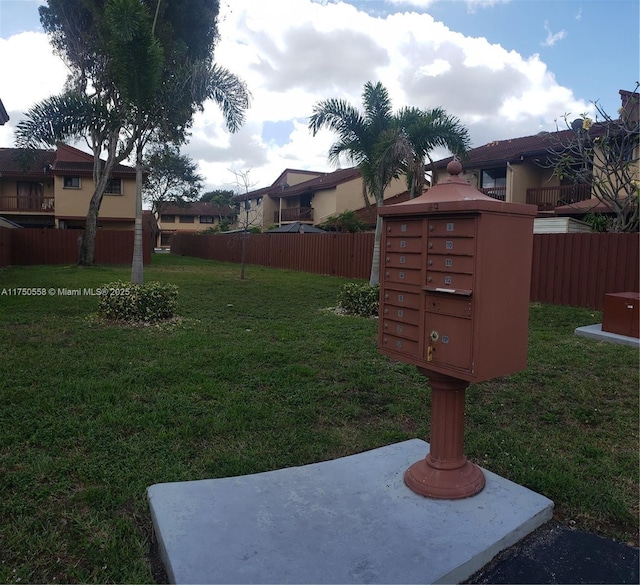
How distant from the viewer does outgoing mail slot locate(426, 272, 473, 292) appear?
8.54 feet

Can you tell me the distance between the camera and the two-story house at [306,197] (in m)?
33.4

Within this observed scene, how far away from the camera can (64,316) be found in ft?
28.7

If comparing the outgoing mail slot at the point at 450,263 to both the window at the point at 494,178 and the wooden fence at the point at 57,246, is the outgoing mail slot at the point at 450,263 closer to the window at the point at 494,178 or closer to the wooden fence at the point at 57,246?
the window at the point at 494,178

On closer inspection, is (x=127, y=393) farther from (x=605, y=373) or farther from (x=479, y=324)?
(x=605, y=373)

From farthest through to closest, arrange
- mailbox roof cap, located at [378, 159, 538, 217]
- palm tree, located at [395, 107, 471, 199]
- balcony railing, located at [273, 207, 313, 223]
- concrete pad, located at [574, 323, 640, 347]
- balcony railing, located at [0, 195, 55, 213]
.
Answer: balcony railing, located at [273, 207, 313, 223] → balcony railing, located at [0, 195, 55, 213] → palm tree, located at [395, 107, 471, 199] → concrete pad, located at [574, 323, 640, 347] → mailbox roof cap, located at [378, 159, 538, 217]

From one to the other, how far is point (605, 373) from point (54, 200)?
1178 inches

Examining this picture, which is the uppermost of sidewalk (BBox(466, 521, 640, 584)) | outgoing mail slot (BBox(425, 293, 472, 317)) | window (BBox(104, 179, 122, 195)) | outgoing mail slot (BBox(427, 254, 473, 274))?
window (BBox(104, 179, 122, 195))

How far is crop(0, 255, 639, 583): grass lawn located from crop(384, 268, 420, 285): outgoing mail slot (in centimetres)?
146

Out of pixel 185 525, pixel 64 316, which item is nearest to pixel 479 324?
pixel 185 525

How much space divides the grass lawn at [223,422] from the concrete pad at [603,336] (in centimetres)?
30

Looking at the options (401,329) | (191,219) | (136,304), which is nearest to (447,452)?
(401,329)

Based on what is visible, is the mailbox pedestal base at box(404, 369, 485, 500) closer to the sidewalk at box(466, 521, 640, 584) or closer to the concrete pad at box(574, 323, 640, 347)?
the sidewalk at box(466, 521, 640, 584)

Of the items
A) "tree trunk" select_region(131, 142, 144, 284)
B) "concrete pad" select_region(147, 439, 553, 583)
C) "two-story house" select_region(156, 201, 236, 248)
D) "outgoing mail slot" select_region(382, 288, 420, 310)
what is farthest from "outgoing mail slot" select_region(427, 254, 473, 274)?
"two-story house" select_region(156, 201, 236, 248)

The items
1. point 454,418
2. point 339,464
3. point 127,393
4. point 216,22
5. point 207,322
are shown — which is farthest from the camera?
point 216,22
